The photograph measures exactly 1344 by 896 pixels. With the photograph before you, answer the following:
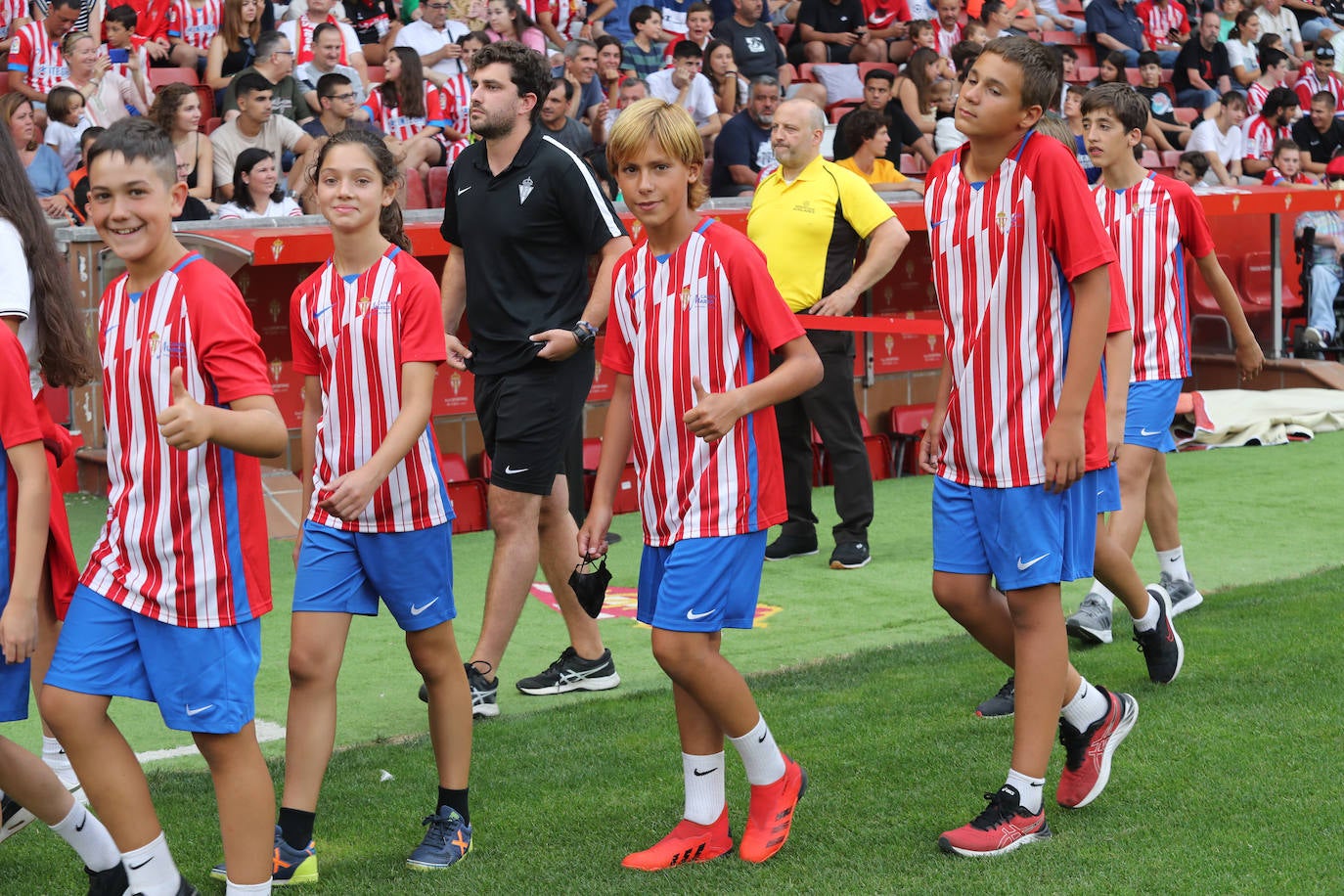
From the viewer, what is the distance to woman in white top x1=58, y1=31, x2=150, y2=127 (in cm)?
1098

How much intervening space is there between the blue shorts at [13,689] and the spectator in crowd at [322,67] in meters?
8.88

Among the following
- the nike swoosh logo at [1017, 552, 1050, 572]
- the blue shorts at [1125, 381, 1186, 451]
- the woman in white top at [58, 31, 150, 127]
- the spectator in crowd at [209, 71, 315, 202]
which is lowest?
the blue shorts at [1125, 381, 1186, 451]

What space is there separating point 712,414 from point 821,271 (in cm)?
422

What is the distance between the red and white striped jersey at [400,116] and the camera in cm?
1210

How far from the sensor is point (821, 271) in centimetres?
762

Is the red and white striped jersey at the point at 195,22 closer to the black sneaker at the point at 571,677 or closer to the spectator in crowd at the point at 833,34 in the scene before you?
the spectator in crowd at the point at 833,34

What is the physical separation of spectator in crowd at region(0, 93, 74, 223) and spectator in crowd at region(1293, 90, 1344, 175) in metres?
13.2

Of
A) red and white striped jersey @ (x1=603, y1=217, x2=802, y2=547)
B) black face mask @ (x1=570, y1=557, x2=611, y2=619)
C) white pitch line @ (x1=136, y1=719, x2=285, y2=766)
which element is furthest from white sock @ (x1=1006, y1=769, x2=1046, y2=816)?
white pitch line @ (x1=136, y1=719, x2=285, y2=766)

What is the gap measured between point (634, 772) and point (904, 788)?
2.55ft

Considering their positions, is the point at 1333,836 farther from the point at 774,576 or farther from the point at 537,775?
the point at 774,576

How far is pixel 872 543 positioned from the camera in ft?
27.3

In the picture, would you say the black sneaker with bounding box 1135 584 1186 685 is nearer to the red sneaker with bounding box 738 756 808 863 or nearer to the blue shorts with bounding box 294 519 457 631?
the red sneaker with bounding box 738 756 808 863

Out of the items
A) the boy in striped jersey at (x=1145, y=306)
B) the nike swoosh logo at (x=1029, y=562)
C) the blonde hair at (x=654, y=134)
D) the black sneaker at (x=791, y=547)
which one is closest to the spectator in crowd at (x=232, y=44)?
the black sneaker at (x=791, y=547)

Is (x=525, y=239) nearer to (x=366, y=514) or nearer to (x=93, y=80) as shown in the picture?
(x=366, y=514)
